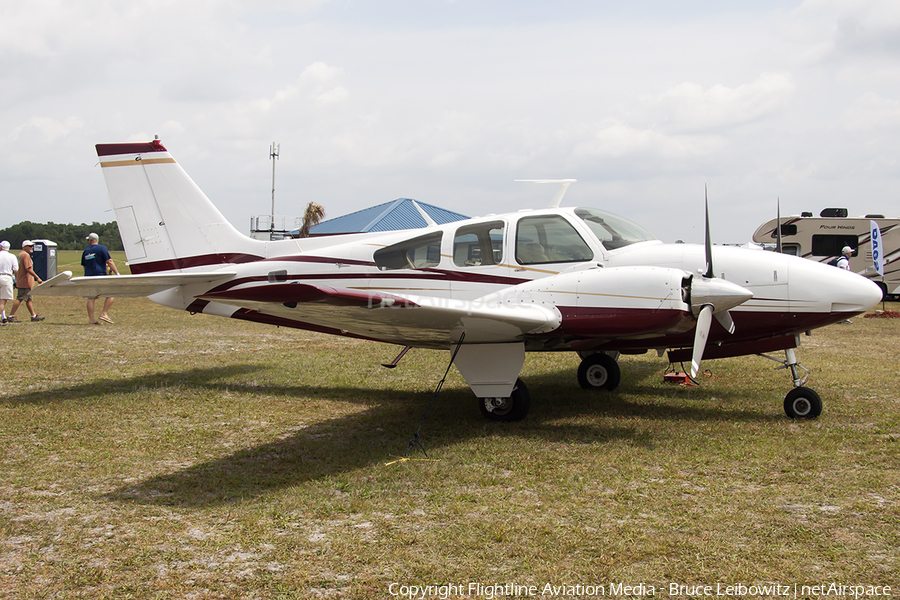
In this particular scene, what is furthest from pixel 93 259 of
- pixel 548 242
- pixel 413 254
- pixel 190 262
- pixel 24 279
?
pixel 548 242

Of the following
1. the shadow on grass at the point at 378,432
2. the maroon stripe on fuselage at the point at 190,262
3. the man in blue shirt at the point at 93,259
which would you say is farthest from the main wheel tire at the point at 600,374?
the man in blue shirt at the point at 93,259

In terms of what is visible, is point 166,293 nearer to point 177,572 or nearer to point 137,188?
point 137,188

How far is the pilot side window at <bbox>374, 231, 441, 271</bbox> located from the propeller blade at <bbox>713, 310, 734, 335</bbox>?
2.87 meters

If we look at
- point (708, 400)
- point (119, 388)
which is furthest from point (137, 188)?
point (708, 400)

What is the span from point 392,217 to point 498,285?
60.4 ft

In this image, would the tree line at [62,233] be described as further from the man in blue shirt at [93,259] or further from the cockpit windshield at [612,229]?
the cockpit windshield at [612,229]

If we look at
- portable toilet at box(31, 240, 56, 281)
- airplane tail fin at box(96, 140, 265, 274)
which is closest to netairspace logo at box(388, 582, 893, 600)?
airplane tail fin at box(96, 140, 265, 274)

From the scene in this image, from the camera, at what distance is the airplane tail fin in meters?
8.31

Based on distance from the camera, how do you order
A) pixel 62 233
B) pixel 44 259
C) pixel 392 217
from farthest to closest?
pixel 62 233 → pixel 44 259 → pixel 392 217

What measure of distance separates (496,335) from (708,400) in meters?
2.98

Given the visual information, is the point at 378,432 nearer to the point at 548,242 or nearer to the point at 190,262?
the point at 548,242

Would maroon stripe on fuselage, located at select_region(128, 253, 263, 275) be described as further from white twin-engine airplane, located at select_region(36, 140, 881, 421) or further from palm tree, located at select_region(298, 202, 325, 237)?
palm tree, located at select_region(298, 202, 325, 237)

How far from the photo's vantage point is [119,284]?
21.5ft

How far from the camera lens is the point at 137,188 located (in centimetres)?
836
